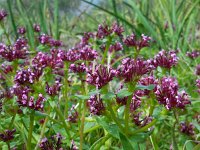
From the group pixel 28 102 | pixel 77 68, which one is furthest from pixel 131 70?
pixel 77 68

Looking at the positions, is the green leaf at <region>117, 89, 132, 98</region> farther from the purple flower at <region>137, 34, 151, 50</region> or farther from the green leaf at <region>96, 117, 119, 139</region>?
the purple flower at <region>137, 34, 151, 50</region>

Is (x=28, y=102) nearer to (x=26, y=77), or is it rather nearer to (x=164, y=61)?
(x=26, y=77)

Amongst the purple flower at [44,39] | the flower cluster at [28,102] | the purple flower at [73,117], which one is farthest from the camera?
the purple flower at [44,39]

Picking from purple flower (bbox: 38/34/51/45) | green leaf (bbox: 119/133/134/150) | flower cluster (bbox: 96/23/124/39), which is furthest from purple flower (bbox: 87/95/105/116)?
purple flower (bbox: 38/34/51/45)

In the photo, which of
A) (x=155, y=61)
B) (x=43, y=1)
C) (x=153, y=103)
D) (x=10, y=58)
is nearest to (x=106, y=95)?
(x=153, y=103)

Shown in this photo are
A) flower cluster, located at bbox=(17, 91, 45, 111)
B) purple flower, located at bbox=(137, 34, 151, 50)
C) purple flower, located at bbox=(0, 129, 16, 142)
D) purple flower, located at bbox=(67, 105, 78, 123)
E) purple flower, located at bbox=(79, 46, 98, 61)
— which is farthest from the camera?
purple flower, located at bbox=(137, 34, 151, 50)

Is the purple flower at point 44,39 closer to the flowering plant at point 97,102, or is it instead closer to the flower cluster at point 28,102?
the flowering plant at point 97,102

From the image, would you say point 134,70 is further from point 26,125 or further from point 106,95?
point 26,125

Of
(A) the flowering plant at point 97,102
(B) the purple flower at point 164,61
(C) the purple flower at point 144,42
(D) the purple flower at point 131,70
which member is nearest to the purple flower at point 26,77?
(A) the flowering plant at point 97,102
